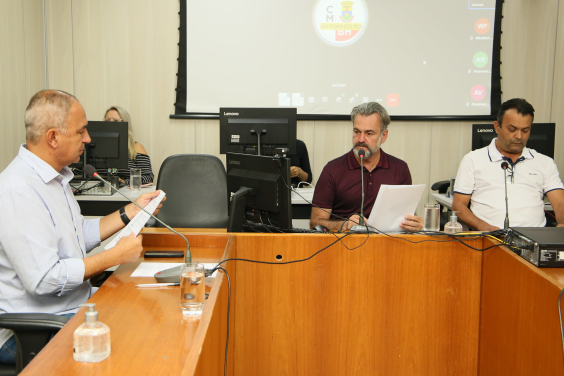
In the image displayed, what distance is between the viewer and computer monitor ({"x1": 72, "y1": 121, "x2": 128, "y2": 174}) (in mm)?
3203

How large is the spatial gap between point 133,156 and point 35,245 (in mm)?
2588

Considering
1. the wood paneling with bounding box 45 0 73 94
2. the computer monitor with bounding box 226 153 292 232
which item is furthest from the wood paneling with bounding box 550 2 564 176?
the wood paneling with bounding box 45 0 73 94

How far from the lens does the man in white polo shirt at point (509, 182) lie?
8.92 ft

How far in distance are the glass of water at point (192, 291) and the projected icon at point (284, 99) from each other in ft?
10.7

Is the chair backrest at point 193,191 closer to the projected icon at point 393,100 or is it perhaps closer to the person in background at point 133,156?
the person in background at point 133,156

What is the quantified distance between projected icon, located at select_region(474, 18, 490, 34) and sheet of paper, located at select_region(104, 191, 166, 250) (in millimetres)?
3593

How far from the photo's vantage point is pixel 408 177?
104 inches

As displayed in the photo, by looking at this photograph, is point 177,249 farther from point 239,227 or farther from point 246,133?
point 246,133

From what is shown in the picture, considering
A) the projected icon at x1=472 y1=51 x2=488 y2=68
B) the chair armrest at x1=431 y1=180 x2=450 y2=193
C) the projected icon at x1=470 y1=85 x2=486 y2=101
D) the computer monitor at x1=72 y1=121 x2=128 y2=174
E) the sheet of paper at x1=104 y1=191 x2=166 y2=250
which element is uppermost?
the projected icon at x1=472 y1=51 x2=488 y2=68

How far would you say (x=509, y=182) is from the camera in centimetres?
279

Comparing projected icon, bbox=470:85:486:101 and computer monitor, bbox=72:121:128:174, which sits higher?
projected icon, bbox=470:85:486:101

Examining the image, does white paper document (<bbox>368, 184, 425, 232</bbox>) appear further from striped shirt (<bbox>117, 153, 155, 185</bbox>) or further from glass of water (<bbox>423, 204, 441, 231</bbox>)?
Result: striped shirt (<bbox>117, 153, 155, 185</bbox>)

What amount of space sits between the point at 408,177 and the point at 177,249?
4.59 ft

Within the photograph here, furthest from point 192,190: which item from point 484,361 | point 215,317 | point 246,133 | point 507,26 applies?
point 507,26
